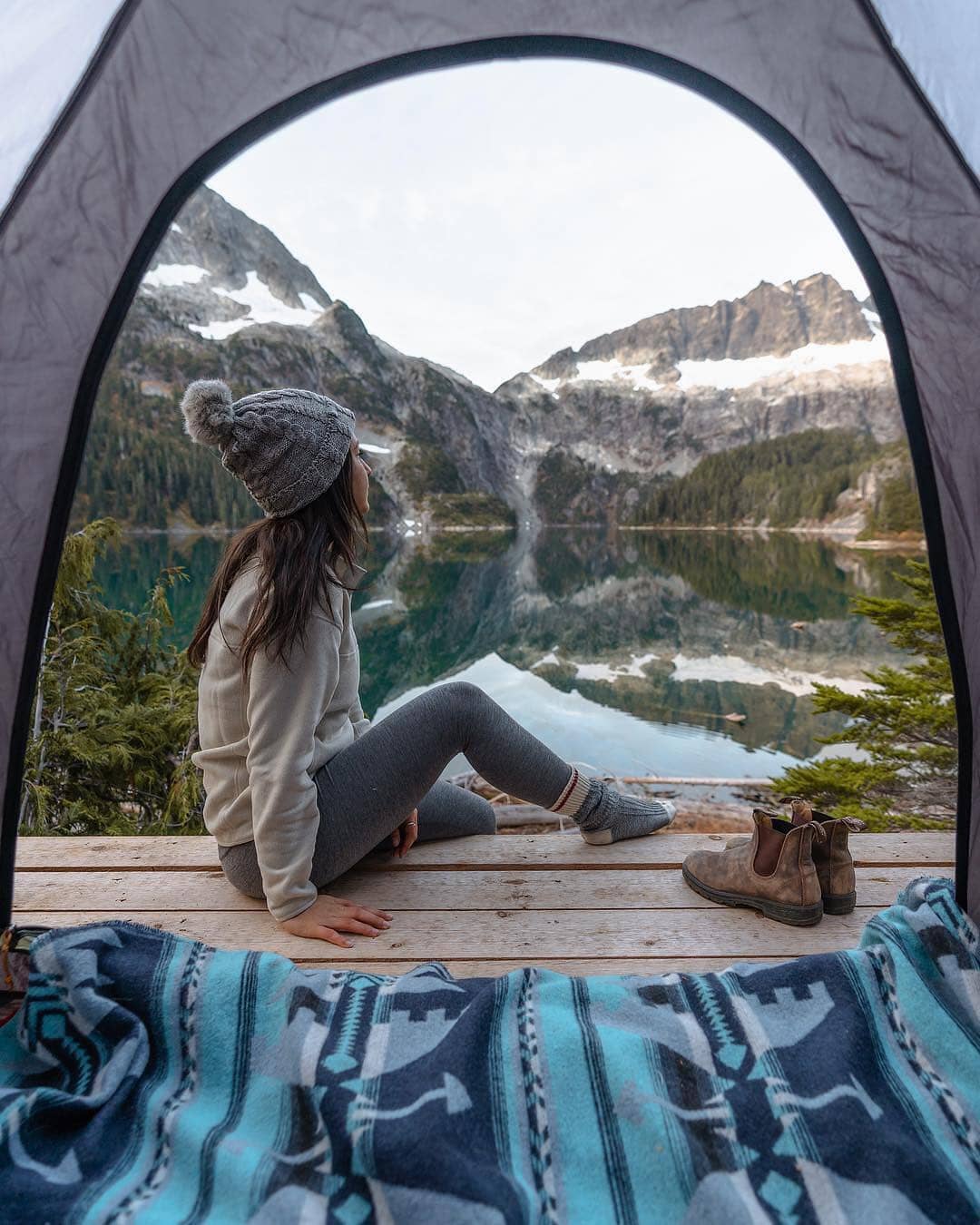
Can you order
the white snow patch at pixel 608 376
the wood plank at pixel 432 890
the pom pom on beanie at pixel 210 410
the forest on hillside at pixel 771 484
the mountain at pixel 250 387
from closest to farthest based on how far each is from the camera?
the pom pom on beanie at pixel 210 410 < the wood plank at pixel 432 890 < the mountain at pixel 250 387 < the forest on hillside at pixel 771 484 < the white snow patch at pixel 608 376

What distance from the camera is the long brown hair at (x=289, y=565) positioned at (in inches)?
50.3

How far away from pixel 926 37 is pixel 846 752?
823 centimetres

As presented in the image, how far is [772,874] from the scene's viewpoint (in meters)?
1.47

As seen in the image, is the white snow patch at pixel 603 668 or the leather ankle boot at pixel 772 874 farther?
the white snow patch at pixel 603 668

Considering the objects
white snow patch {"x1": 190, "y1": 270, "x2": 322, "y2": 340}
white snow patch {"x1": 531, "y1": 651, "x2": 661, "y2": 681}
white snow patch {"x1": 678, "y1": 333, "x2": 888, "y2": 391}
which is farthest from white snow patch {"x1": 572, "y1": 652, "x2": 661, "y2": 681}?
white snow patch {"x1": 678, "y1": 333, "x2": 888, "y2": 391}

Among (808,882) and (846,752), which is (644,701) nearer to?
(846,752)

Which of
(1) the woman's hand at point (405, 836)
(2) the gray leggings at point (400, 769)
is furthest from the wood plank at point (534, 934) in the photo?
(1) the woman's hand at point (405, 836)

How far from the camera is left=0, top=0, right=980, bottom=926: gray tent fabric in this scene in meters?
1.28

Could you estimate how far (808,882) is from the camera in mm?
1438

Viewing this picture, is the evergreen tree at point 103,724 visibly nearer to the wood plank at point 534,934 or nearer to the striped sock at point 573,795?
the wood plank at point 534,934

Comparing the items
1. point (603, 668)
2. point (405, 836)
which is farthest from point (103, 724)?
point (603, 668)

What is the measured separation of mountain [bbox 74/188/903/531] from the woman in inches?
1657

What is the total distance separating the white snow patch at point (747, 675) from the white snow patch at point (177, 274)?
92100 mm

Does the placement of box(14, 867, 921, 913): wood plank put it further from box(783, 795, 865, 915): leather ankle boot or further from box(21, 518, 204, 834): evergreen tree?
box(21, 518, 204, 834): evergreen tree
